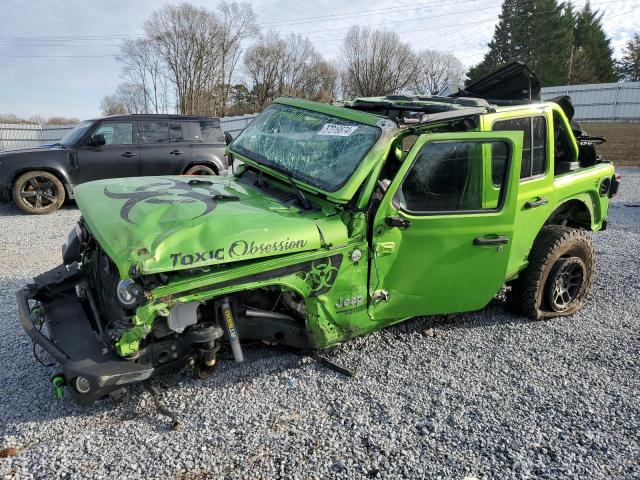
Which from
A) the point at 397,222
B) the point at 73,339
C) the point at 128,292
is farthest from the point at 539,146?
the point at 73,339

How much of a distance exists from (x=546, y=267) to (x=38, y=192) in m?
8.87

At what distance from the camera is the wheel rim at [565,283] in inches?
173

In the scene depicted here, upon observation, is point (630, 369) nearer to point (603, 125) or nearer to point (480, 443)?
point (480, 443)

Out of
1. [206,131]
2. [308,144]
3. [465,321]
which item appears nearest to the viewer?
[308,144]

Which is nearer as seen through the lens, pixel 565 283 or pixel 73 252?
pixel 73 252

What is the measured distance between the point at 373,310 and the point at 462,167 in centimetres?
128

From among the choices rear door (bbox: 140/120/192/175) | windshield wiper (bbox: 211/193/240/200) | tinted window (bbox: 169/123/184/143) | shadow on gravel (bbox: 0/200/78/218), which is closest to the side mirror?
rear door (bbox: 140/120/192/175)

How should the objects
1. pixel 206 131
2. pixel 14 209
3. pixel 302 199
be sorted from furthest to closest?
1. pixel 206 131
2. pixel 14 209
3. pixel 302 199

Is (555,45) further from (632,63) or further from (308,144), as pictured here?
(308,144)

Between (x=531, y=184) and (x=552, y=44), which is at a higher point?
(x=552, y=44)

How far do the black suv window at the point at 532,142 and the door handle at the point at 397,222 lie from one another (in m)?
1.38

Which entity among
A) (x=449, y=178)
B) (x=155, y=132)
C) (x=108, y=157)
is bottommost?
(x=449, y=178)

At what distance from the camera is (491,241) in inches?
142

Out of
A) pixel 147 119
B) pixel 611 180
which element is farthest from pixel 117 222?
pixel 147 119
